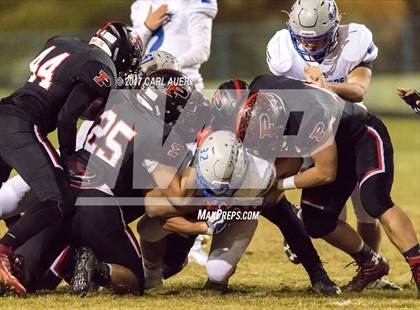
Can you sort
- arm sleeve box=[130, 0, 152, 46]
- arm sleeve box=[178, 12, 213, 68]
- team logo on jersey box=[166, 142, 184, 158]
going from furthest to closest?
arm sleeve box=[130, 0, 152, 46]
arm sleeve box=[178, 12, 213, 68]
team logo on jersey box=[166, 142, 184, 158]

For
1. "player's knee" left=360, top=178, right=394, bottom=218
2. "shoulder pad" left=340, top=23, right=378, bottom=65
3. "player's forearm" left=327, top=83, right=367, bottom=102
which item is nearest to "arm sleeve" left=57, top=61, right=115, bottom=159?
"player's forearm" left=327, top=83, right=367, bottom=102

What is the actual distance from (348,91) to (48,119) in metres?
1.52

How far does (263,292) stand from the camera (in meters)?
5.58

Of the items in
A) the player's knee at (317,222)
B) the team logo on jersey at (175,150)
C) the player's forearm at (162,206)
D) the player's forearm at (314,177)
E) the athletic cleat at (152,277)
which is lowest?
the athletic cleat at (152,277)

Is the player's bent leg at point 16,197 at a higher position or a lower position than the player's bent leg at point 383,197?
lower

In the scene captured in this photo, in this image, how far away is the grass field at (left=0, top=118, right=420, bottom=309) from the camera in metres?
5.02

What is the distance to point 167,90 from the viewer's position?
18.3 feet

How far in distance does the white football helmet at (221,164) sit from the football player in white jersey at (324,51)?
0.60 meters

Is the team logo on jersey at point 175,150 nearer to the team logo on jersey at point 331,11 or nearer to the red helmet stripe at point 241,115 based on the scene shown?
the red helmet stripe at point 241,115

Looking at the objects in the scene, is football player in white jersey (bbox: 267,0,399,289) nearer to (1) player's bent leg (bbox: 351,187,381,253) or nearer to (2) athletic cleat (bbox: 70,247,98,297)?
(1) player's bent leg (bbox: 351,187,381,253)

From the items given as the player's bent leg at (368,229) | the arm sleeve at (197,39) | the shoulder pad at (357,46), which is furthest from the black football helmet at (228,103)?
the arm sleeve at (197,39)

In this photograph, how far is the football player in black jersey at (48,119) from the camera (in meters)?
5.22

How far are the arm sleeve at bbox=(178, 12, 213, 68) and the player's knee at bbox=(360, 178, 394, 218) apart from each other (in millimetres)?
2383

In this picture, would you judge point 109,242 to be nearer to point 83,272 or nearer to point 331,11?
point 83,272
